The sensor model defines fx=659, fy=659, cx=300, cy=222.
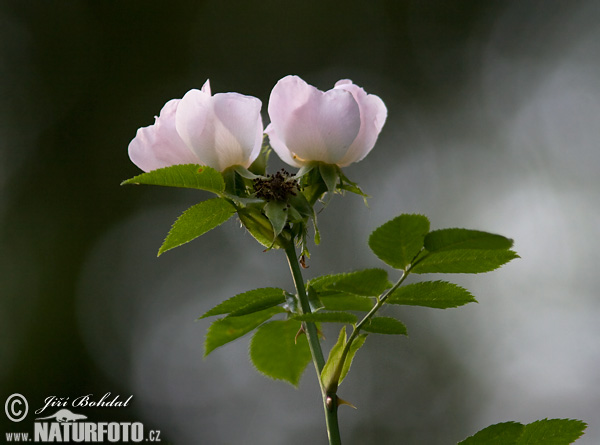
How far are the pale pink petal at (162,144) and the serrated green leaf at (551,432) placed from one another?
0.34 metres

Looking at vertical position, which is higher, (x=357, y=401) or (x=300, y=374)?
(x=357, y=401)

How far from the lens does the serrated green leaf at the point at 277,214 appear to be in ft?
1.60

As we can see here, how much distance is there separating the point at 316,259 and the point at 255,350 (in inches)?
117

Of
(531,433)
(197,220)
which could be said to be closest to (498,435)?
(531,433)

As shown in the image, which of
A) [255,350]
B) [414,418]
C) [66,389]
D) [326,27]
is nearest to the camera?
[255,350]

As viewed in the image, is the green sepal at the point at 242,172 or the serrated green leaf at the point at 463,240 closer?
the serrated green leaf at the point at 463,240

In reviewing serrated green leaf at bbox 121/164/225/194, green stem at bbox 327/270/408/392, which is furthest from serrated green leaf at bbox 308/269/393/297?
serrated green leaf at bbox 121/164/225/194

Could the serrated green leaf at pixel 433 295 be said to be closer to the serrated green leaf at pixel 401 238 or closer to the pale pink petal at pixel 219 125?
the serrated green leaf at pixel 401 238

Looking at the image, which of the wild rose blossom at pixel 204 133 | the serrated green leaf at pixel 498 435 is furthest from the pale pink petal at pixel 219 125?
the serrated green leaf at pixel 498 435

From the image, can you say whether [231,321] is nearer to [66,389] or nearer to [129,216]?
[66,389]

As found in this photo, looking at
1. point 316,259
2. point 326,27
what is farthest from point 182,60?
point 316,259

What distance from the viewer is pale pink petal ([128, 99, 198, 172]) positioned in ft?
1.78

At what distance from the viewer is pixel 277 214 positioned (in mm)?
495

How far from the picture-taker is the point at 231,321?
562 millimetres
